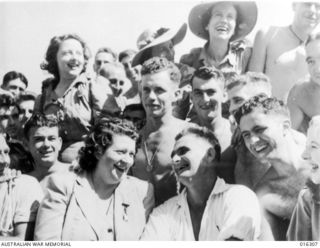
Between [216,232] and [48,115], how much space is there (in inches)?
44.3

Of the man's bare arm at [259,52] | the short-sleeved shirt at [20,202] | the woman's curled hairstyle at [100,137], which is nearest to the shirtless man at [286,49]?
the man's bare arm at [259,52]

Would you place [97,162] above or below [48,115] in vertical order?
below

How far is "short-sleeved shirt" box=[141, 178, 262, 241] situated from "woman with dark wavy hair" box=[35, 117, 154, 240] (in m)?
0.10

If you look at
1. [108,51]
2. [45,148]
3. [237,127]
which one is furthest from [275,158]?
[45,148]

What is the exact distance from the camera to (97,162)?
10.2 feet

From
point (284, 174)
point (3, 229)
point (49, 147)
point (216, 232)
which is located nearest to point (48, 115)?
point (49, 147)

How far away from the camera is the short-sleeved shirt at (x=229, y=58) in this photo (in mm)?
3223

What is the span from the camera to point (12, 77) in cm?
334

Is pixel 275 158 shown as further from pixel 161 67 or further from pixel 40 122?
pixel 40 122

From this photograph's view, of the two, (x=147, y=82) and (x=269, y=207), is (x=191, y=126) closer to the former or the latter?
(x=147, y=82)

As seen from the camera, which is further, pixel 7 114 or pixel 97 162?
pixel 7 114

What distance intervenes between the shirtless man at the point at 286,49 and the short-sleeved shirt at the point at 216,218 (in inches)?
24.7

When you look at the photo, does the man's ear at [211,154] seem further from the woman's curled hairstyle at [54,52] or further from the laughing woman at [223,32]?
the woman's curled hairstyle at [54,52]

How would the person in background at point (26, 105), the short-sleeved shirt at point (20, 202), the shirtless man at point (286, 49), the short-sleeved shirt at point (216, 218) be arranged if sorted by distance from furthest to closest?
the person in background at point (26, 105) → the shirtless man at point (286, 49) → the short-sleeved shirt at point (20, 202) → the short-sleeved shirt at point (216, 218)
